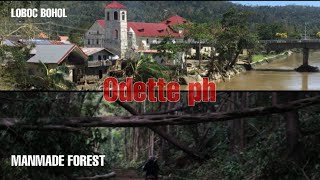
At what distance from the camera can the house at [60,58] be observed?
2.07 meters

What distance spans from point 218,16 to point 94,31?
571mm

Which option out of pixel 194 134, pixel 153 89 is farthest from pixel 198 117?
pixel 194 134

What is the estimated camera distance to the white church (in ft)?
6.64

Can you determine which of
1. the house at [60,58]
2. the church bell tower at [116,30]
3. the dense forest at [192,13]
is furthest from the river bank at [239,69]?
the house at [60,58]

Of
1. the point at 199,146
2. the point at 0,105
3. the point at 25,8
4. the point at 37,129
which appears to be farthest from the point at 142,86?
the point at 199,146

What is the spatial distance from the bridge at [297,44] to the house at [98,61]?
71 centimetres

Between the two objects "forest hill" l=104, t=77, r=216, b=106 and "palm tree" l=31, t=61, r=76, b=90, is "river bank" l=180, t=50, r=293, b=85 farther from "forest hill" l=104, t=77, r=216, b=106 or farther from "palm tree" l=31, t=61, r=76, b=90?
"palm tree" l=31, t=61, r=76, b=90

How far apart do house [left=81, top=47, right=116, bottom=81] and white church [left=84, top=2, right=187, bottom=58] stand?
0.02 metres

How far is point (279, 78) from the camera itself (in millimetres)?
2076

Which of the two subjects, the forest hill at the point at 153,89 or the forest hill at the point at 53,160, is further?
the forest hill at the point at 53,160

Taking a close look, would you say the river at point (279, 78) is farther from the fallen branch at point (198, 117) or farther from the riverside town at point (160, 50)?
the fallen branch at point (198, 117)

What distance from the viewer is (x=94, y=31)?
6.73 ft

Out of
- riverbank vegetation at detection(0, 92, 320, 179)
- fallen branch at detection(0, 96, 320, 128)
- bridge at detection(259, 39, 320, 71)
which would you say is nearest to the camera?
bridge at detection(259, 39, 320, 71)

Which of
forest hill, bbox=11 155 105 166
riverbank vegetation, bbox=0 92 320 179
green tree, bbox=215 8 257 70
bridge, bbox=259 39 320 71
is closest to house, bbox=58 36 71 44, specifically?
riverbank vegetation, bbox=0 92 320 179
